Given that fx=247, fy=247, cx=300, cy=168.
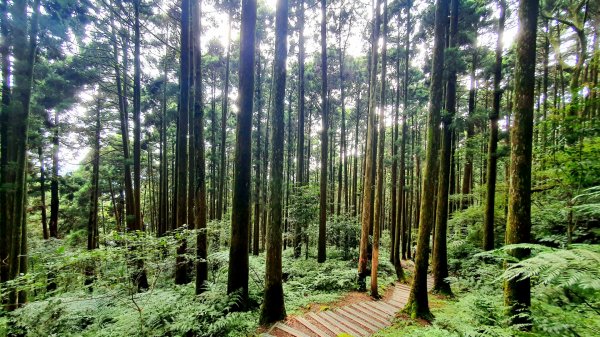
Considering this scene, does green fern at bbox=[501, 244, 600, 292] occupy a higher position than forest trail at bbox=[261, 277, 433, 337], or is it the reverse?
green fern at bbox=[501, 244, 600, 292]

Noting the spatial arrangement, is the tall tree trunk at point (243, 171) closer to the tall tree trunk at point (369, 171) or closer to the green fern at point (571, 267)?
the tall tree trunk at point (369, 171)

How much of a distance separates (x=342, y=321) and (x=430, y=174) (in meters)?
4.29

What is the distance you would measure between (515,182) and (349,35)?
46.1 feet

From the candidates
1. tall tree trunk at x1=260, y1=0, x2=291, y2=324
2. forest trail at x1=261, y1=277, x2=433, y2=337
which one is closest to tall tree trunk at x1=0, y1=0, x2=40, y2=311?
tall tree trunk at x1=260, y1=0, x2=291, y2=324

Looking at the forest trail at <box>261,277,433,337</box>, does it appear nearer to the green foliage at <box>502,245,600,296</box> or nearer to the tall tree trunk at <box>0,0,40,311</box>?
the green foliage at <box>502,245,600,296</box>

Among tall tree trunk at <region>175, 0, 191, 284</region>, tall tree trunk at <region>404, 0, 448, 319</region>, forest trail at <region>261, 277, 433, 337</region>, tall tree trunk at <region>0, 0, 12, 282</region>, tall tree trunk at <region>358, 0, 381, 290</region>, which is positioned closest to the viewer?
forest trail at <region>261, 277, 433, 337</region>

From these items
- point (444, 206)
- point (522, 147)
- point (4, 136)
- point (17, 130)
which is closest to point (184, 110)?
point (17, 130)

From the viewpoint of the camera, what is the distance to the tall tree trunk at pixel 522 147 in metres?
3.74

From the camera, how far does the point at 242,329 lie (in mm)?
5047

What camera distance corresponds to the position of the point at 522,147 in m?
3.83

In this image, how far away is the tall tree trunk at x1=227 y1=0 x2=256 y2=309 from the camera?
5.77m

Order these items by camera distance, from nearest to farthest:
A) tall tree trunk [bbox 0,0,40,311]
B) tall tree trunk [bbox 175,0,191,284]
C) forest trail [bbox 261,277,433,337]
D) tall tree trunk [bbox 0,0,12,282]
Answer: forest trail [bbox 261,277,433,337] < tall tree trunk [bbox 0,0,40,311] < tall tree trunk [bbox 0,0,12,282] < tall tree trunk [bbox 175,0,191,284]

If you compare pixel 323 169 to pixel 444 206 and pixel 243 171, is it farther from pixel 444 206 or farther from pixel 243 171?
pixel 243 171

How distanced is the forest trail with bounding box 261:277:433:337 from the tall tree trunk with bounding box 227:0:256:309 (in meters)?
1.23
